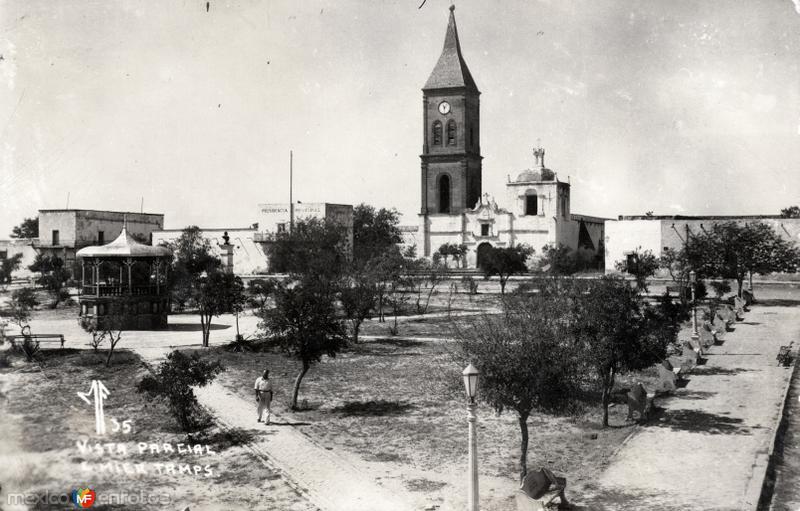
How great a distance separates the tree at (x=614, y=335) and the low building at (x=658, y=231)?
114 feet

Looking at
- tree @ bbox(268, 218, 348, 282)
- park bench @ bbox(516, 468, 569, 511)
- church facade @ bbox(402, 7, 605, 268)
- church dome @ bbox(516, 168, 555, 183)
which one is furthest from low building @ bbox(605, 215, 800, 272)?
park bench @ bbox(516, 468, 569, 511)

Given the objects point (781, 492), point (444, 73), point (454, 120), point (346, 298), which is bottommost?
point (781, 492)

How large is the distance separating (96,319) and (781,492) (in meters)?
21.3

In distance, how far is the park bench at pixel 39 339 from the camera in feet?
65.6

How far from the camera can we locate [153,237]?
6138cm

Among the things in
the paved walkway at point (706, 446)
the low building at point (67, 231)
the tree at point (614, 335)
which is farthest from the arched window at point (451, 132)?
the tree at point (614, 335)

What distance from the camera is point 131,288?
27.2 m

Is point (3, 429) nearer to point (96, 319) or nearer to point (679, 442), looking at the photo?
point (679, 442)

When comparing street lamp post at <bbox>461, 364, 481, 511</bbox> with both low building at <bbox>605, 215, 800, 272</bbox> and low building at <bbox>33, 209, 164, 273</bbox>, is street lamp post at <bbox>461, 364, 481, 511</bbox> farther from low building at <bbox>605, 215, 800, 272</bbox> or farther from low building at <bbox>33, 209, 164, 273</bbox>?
low building at <bbox>33, 209, 164, 273</bbox>

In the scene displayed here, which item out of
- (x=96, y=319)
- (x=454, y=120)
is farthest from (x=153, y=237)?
(x=96, y=319)

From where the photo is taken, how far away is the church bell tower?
63.9 meters

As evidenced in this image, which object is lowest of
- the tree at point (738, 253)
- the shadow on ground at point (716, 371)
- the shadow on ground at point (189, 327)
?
the shadow on ground at point (716, 371)

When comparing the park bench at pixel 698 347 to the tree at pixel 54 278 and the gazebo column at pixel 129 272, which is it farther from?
the tree at pixel 54 278

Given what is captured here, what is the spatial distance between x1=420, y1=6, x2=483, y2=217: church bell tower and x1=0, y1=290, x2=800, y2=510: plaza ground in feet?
143
